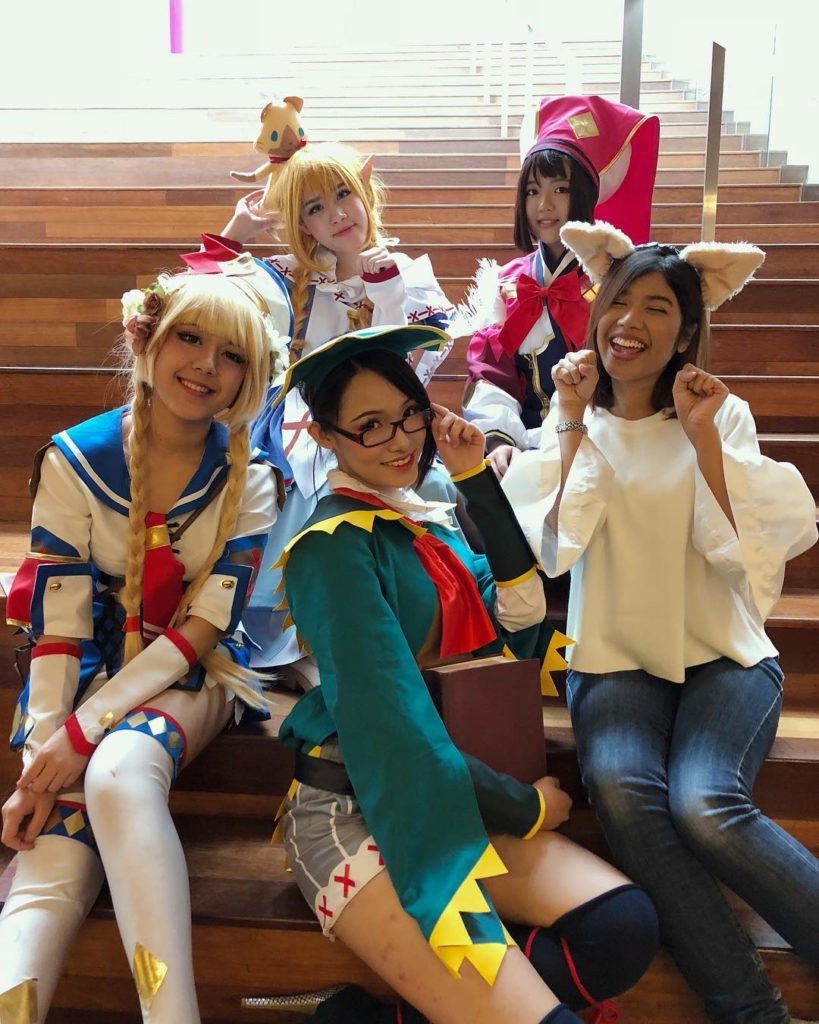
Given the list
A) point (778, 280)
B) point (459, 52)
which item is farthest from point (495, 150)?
point (459, 52)

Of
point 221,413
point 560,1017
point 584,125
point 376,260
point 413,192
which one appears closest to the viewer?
point 560,1017

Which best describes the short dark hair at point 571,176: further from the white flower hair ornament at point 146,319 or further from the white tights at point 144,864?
the white tights at point 144,864

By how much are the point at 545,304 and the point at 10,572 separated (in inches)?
48.4

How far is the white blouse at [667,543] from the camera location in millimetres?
1508

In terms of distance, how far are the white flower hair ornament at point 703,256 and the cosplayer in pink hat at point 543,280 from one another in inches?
13.1

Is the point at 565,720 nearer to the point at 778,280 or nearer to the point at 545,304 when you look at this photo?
the point at 545,304

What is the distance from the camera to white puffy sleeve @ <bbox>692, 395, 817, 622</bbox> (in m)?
1.49

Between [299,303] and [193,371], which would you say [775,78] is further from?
[193,371]

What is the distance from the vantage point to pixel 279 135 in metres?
1.97

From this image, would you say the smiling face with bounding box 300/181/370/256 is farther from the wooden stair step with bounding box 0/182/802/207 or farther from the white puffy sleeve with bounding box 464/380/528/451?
the wooden stair step with bounding box 0/182/802/207

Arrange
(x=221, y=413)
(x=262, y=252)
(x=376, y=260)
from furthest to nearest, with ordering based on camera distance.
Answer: (x=262, y=252), (x=376, y=260), (x=221, y=413)

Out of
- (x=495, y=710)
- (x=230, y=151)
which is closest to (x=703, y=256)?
(x=495, y=710)

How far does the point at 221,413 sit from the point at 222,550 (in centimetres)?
23

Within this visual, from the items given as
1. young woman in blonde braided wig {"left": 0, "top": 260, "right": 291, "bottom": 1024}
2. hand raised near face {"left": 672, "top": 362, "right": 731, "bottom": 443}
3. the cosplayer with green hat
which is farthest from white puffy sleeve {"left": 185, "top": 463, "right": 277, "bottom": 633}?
hand raised near face {"left": 672, "top": 362, "right": 731, "bottom": 443}
